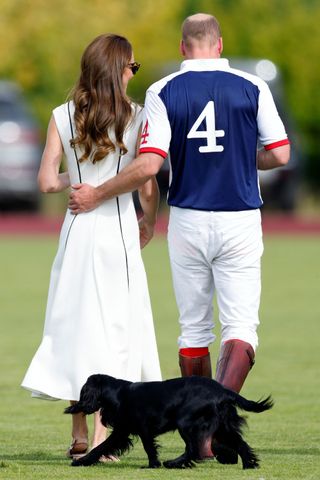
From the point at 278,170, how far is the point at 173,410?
2743 cm

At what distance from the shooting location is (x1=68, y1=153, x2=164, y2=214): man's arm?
7262mm

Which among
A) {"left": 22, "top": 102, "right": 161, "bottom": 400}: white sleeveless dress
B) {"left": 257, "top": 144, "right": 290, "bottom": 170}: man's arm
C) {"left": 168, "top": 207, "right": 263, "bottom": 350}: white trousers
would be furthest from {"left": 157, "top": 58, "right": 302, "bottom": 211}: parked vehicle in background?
{"left": 22, "top": 102, "right": 161, "bottom": 400}: white sleeveless dress

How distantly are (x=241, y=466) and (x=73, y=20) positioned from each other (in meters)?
37.7

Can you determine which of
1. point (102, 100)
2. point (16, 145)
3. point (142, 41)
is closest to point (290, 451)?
point (102, 100)

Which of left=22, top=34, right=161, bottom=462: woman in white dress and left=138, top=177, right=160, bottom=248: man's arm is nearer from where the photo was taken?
left=22, top=34, right=161, bottom=462: woman in white dress

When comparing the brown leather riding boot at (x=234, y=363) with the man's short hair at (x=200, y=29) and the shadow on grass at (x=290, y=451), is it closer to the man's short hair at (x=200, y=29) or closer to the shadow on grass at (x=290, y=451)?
the shadow on grass at (x=290, y=451)

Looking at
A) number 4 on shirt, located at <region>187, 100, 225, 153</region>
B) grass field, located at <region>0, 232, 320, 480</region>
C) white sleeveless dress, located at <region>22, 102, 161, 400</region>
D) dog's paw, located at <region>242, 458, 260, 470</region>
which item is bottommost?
grass field, located at <region>0, 232, 320, 480</region>

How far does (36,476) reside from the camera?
22.4 ft

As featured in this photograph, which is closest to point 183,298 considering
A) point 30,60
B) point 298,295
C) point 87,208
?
point 87,208

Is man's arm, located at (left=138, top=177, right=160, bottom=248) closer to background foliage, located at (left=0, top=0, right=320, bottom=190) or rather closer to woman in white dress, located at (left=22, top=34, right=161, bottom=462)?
woman in white dress, located at (left=22, top=34, right=161, bottom=462)

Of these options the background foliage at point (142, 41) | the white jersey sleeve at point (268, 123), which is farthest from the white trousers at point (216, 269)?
the background foliage at point (142, 41)

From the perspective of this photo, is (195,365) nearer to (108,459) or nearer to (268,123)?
(108,459)

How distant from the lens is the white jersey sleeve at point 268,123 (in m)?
7.44

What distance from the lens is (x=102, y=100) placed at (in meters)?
7.38
